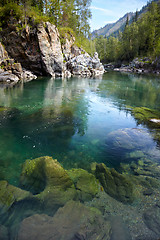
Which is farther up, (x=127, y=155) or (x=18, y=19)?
(x=18, y=19)

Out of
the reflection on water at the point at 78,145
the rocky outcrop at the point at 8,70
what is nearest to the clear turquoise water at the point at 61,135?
the reflection on water at the point at 78,145

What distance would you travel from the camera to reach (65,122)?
1047 cm

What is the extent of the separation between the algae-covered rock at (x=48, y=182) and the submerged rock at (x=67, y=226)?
0.43 meters

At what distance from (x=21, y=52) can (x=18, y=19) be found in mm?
7354

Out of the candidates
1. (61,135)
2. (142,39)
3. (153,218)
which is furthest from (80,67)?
(142,39)

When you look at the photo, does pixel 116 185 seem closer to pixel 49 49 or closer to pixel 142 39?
pixel 49 49

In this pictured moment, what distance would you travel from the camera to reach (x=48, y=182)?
4.69m

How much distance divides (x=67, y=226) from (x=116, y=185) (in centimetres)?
215

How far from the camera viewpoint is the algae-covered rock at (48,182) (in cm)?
430

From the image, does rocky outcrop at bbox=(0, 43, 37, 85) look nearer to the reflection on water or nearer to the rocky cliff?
the rocky cliff

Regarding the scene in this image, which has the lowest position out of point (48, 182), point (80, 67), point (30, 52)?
point (48, 182)

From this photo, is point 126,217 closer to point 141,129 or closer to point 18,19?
point 141,129

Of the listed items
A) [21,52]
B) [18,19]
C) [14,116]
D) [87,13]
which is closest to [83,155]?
[14,116]

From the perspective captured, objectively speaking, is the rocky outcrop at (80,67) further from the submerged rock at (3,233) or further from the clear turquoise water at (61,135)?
the submerged rock at (3,233)
